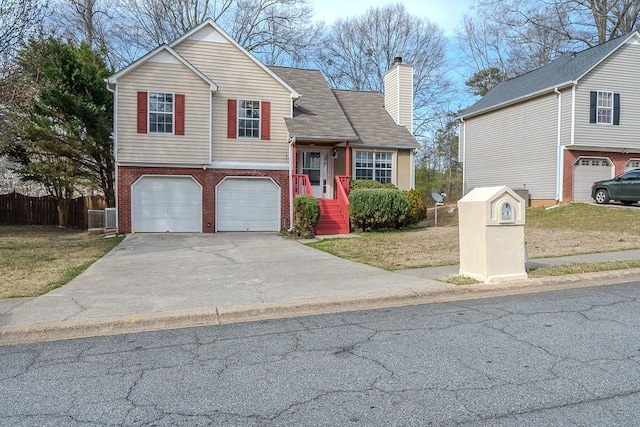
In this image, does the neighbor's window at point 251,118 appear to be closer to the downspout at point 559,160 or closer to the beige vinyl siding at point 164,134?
the beige vinyl siding at point 164,134

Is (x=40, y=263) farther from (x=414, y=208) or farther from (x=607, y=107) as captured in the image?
(x=607, y=107)

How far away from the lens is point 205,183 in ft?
60.4

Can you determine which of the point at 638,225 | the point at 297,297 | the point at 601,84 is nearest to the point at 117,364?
the point at 297,297

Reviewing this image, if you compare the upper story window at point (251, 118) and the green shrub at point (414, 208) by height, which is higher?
the upper story window at point (251, 118)

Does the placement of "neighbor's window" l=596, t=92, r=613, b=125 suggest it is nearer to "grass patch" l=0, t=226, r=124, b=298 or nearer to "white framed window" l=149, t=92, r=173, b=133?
"white framed window" l=149, t=92, r=173, b=133

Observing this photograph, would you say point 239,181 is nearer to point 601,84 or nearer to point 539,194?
point 539,194

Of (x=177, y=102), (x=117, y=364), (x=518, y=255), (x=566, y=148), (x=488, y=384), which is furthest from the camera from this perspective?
(x=566, y=148)

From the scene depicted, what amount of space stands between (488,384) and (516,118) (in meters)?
24.8

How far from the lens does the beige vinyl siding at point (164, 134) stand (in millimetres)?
17594

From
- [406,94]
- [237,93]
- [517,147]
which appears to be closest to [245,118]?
[237,93]

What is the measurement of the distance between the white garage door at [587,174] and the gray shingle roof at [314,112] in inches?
462


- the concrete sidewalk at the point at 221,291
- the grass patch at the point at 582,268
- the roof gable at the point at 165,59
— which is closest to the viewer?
the concrete sidewalk at the point at 221,291

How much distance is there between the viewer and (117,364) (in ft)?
14.5

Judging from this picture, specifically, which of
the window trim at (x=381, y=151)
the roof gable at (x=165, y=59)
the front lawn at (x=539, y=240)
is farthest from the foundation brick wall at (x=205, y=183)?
the front lawn at (x=539, y=240)
